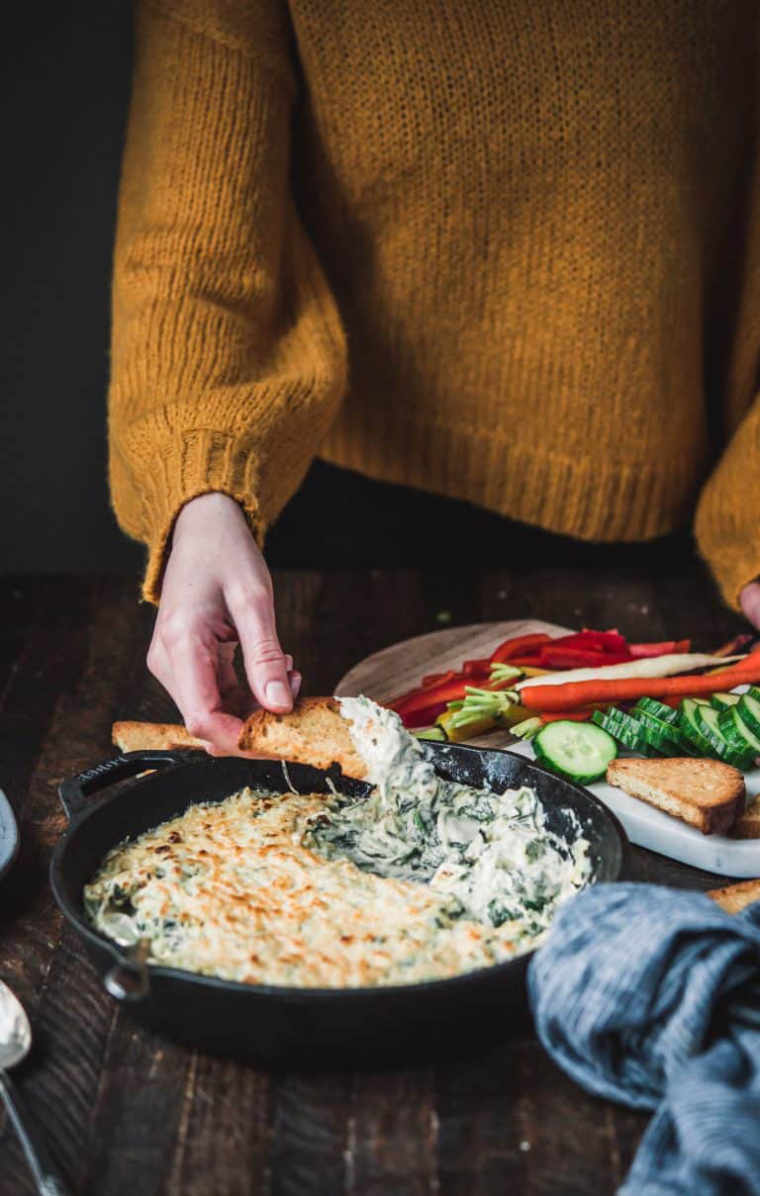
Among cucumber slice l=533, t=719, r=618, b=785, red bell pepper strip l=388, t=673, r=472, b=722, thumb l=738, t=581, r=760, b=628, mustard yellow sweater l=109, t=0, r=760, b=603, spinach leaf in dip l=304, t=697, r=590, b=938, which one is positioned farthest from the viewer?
thumb l=738, t=581, r=760, b=628

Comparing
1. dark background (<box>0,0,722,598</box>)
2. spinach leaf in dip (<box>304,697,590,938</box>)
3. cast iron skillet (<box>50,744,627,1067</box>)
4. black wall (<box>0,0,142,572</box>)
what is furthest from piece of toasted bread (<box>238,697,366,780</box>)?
black wall (<box>0,0,142,572</box>)

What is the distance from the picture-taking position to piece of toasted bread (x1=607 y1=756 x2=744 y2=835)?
1.91 m

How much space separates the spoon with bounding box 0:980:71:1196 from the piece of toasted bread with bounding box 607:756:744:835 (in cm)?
103

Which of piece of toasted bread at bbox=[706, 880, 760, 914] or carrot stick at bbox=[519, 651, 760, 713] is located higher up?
piece of toasted bread at bbox=[706, 880, 760, 914]

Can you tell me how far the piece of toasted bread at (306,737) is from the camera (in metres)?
1.89

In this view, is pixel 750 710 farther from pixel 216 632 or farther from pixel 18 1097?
pixel 18 1097

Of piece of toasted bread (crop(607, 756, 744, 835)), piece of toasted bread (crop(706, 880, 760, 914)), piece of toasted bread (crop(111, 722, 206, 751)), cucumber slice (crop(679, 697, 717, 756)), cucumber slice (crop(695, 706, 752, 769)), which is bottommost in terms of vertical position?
piece of toasted bread (crop(111, 722, 206, 751))

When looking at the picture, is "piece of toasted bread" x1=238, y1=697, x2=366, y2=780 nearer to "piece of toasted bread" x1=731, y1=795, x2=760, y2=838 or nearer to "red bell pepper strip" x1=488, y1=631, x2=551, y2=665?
"piece of toasted bread" x1=731, y1=795, x2=760, y2=838

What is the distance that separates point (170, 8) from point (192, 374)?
32.9 inches

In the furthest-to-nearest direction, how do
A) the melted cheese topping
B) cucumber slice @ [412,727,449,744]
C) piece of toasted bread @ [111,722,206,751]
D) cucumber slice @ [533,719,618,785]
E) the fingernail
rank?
1. cucumber slice @ [412,727,449,744]
2. piece of toasted bread @ [111,722,206,751]
3. cucumber slice @ [533,719,618,785]
4. the fingernail
5. the melted cheese topping

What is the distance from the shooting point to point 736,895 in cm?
174

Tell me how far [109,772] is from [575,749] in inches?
32.4

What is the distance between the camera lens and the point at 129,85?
11.3 ft

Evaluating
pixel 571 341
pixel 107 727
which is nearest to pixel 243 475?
pixel 107 727
